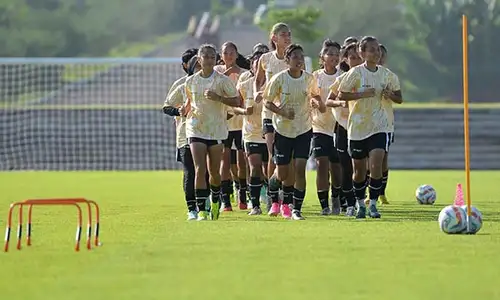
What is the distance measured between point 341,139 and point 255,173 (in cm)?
120

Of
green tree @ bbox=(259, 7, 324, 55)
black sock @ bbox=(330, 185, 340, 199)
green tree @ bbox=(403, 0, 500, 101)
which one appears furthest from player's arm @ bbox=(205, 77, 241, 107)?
green tree @ bbox=(403, 0, 500, 101)

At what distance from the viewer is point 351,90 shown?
58.5 feet

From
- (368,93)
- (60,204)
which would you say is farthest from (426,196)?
(60,204)

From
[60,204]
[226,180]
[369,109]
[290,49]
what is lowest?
[60,204]

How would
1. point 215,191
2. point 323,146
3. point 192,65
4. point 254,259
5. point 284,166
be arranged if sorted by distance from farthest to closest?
point 323,146, point 192,65, point 284,166, point 215,191, point 254,259

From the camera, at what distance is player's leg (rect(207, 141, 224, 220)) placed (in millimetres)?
17844

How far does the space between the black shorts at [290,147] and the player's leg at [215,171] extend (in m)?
0.73

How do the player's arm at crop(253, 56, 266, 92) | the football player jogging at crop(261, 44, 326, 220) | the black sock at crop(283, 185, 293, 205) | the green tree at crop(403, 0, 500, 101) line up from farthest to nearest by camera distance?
the green tree at crop(403, 0, 500, 101)
the player's arm at crop(253, 56, 266, 92)
the black sock at crop(283, 185, 293, 205)
the football player jogging at crop(261, 44, 326, 220)

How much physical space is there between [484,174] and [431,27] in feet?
137

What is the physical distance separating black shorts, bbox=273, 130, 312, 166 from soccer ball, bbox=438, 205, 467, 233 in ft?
10.6

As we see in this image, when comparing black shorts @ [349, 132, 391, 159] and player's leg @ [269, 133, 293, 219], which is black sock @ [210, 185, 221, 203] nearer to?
player's leg @ [269, 133, 293, 219]

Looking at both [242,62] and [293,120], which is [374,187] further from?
[242,62]

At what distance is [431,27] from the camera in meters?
74.8

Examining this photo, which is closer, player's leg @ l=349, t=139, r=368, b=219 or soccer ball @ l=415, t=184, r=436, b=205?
player's leg @ l=349, t=139, r=368, b=219
